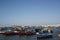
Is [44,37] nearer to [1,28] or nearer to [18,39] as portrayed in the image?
[18,39]

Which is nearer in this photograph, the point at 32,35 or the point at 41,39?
the point at 41,39

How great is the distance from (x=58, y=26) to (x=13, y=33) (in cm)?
1368

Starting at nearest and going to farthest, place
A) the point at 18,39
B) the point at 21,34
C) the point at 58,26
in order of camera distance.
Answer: the point at 18,39
the point at 21,34
the point at 58,26

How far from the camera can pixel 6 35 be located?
8.56 meters

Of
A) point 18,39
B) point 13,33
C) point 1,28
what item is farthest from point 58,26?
point 18,39

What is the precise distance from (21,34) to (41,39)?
128 centimetres

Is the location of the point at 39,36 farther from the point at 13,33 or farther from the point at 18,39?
the point at 13,33

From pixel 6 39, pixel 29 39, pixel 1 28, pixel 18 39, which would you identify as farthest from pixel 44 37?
pixel 1 28

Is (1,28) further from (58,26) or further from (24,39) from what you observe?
(58,26)

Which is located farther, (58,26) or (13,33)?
(58,26)

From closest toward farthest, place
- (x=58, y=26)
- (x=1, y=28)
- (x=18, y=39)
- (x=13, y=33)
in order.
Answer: (x=18, y=39), (x=13, y=33), (x=1, y=28), (x=58, y=26)

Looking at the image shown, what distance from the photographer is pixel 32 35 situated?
840 centimetres

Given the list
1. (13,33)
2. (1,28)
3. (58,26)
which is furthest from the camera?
(58,26)

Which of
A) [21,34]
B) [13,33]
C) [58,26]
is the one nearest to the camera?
[21,34]
